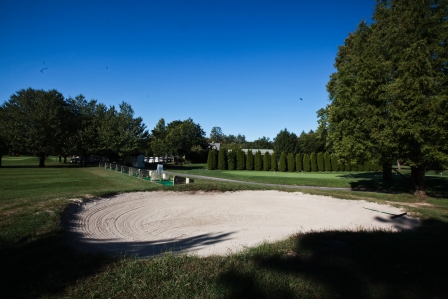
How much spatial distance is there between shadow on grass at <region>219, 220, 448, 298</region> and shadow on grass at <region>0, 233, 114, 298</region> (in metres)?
2.50

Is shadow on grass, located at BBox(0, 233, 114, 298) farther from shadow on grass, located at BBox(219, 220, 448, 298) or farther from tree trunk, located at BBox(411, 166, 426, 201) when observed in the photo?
tree trunk, located at BBox(411, 166, 426, 201)

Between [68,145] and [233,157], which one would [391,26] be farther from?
[68,145]

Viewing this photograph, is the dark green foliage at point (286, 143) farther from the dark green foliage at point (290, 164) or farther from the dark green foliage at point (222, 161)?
the dark green foliage at point (222, 161)

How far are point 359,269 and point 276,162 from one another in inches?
1670

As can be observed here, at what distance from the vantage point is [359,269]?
14.5 feet

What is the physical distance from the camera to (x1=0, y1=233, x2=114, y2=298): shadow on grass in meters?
3.90

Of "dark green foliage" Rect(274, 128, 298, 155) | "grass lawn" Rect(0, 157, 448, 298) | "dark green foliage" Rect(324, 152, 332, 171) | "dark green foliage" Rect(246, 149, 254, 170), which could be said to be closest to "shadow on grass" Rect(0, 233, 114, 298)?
"grass lawn" Rect(0, 157, 448, 298)

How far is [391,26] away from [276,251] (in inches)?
676

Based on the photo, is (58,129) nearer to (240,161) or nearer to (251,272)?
(240,161)

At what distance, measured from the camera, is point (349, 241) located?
604 cm

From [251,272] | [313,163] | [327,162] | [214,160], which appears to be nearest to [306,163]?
[313,163]

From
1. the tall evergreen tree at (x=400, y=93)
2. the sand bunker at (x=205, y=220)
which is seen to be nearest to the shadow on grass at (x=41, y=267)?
the sand bunker at (x=205, y=220)

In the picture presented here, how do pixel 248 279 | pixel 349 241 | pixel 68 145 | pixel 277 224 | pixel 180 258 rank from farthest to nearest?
1. pixel 68 145
2. pixel 277 224
3. pixel 349 241
4. pixel 180 258
5. pixel 248 279

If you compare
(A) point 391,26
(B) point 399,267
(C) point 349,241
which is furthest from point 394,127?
(B) point 399,267
